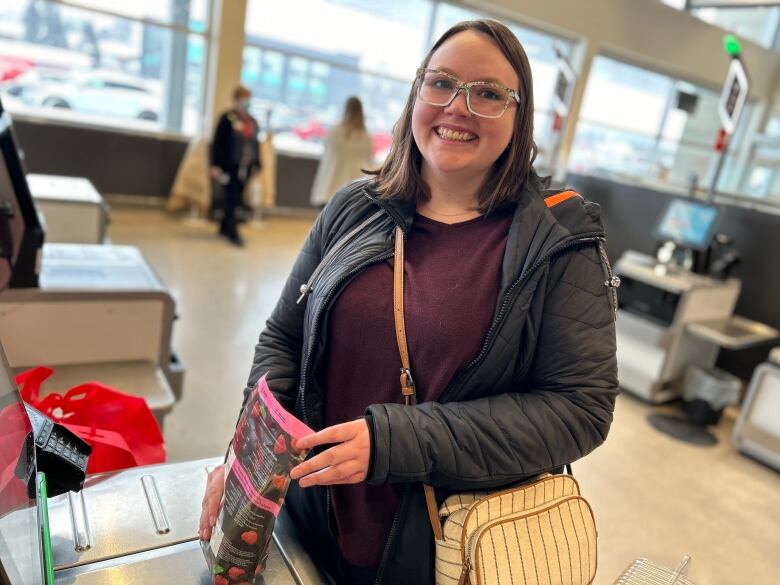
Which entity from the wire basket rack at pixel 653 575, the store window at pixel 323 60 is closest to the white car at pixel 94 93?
the store window at pixel 323 60

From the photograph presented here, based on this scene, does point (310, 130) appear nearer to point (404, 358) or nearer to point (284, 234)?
point (284, 234)

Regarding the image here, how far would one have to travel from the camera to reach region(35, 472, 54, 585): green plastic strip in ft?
2.58

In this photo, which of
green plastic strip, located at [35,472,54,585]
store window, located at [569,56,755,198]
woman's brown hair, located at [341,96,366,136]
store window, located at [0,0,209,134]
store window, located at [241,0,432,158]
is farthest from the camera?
store window, located at [569,56,755,198]

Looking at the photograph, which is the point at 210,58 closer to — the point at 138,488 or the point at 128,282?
the point at 128,282

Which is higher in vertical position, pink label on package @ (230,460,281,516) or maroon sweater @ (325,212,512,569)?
maroon sweater @ (325,212,512,569)

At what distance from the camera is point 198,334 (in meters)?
3.80

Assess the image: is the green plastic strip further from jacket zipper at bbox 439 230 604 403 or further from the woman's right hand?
jacket zipper at bbox 439 230 604 403

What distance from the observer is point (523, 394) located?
952mm

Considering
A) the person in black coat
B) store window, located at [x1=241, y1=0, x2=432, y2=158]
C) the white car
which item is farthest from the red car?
the person in black coat

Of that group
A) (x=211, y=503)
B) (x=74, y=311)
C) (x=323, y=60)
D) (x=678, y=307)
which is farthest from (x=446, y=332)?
(x=323, y=60)

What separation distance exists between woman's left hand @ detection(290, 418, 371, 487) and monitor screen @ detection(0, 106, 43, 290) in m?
1.31

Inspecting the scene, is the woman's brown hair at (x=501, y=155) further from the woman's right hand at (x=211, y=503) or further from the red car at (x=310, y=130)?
the red car at (x=310, y=130)

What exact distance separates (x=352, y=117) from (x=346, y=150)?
0.34 metres

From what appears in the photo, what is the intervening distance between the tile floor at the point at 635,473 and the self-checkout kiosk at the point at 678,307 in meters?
0.31
